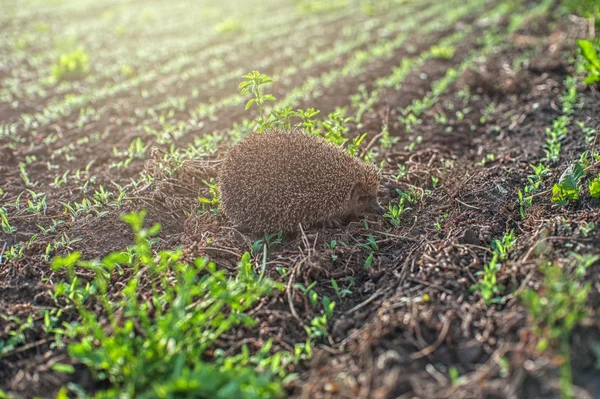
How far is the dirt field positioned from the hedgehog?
23 centimetres

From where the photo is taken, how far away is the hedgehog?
13.9 feet

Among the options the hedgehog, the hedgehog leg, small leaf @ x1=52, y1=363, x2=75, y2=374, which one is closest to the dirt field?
Result: small leaf @ x1=52, y1=363, x2=75, y2=374

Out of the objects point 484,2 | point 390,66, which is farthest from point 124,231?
point 484,2

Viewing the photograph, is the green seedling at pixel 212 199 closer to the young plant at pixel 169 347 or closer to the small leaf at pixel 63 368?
the young plant at pixel 169 347

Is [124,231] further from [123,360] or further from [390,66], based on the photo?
[390,66]

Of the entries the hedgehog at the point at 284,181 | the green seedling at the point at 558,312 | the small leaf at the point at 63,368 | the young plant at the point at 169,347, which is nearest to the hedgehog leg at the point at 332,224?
the hedgehog at the point at 284,181

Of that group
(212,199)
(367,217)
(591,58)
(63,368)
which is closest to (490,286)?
(367,217)

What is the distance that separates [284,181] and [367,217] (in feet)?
3.18

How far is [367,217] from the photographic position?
15.6 ft

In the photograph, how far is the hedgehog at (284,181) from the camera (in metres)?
4.23

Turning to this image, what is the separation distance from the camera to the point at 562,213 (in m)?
4.13

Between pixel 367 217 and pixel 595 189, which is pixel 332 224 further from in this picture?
pixel 595 189

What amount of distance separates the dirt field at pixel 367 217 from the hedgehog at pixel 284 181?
23 cm

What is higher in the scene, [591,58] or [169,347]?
[591,58]
